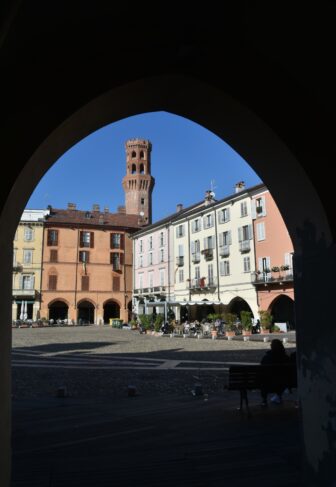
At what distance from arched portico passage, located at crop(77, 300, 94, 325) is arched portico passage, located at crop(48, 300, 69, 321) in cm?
171

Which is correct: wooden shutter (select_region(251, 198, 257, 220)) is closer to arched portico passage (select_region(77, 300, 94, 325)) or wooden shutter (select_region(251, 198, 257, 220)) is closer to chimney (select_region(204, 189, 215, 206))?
chimney (select_region(204, 189, 215, 206))

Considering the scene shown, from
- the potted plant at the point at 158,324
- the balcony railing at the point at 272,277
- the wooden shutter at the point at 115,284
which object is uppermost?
the wooden shutter at the point at 115,284

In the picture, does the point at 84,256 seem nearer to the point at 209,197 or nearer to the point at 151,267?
the point at 151,267

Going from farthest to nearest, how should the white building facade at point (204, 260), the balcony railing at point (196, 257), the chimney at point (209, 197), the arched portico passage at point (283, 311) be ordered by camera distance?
the chimney at point (209, 197), the balcony railing at point (196, 257), the white building facade at point (204, 260), the arched portico passage at point (283, 311)

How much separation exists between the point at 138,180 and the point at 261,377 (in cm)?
7573

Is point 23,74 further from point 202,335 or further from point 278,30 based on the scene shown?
point 202,335

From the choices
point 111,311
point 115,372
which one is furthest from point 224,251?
Result: point 115,372

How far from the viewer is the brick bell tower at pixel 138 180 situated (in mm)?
79812

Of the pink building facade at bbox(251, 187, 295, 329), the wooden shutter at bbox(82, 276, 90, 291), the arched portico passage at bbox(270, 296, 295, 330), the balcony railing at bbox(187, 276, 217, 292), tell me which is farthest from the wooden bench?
the wooden shutter at bbox(82, 276, 90, 291)

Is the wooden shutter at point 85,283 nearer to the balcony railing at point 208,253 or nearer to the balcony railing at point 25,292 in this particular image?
the balcony railing at point 25,292

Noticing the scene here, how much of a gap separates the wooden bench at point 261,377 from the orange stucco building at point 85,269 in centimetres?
5144

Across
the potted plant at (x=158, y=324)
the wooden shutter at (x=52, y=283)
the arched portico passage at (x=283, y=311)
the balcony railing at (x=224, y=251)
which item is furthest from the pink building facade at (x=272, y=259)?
the wooden shutter at (x=52, y=283)

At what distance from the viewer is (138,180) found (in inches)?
3204

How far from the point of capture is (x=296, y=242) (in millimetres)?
3859
